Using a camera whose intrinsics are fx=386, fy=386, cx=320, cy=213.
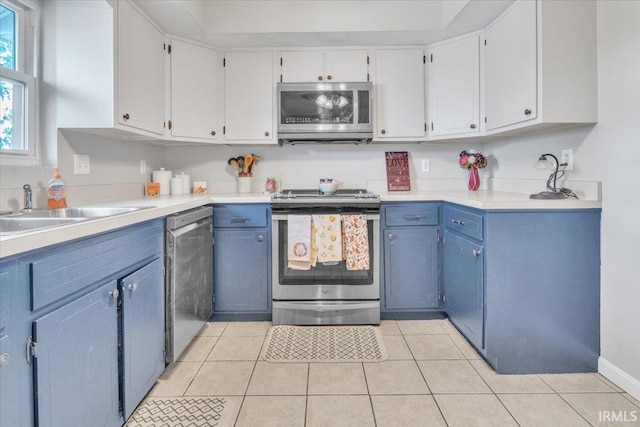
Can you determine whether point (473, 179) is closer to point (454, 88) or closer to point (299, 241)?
point (454, 88)

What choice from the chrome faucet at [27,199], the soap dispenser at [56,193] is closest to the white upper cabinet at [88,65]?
the soap dispenser at [56,193]

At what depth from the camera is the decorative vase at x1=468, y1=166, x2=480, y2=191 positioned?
307 centimetres

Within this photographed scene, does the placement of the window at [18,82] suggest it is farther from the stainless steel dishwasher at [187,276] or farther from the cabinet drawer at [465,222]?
the cabinet drawer at [465,222]

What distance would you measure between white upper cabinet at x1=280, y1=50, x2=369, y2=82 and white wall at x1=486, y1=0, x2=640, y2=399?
1479mm

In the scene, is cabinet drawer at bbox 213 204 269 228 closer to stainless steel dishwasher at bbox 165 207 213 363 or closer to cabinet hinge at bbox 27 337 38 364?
stainless steel dishwasher at bbox 165 207 213 363

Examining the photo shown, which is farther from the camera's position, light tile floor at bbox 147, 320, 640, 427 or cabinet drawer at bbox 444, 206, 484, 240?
cabinet drawer at bbox 444, 206, 484, 240

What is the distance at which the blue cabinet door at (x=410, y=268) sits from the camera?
8.80 feet

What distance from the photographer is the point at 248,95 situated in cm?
292

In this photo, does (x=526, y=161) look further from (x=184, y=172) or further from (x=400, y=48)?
(x=184, y=172)

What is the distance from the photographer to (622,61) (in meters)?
1.80

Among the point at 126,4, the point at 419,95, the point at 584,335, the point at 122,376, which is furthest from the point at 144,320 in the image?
the point at 419,95

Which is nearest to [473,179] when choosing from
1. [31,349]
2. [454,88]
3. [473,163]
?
[473,163]

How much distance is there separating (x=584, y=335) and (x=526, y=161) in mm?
1157

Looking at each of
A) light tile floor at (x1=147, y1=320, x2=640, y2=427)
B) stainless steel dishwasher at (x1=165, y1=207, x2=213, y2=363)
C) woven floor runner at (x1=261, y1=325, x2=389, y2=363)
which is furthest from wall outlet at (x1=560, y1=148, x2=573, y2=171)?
Result: stainless steel dishwasher at (x1=165, y1=207, x2=213, y2=363)
